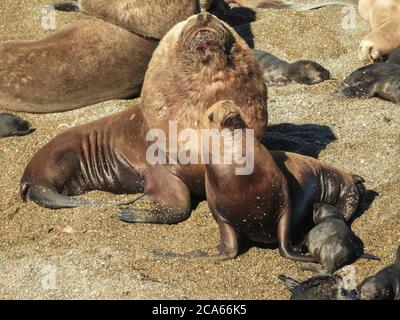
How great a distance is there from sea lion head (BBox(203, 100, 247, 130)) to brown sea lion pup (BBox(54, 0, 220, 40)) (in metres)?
2.72

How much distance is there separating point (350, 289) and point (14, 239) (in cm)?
212

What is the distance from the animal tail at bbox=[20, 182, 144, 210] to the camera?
737 cm

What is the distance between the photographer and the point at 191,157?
23.6 feet

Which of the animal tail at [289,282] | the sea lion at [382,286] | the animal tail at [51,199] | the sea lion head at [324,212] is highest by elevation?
the sea lion at [382,286]

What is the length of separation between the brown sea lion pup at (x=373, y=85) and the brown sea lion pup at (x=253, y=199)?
217cm

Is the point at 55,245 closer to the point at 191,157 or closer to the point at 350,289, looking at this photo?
the point at 191,157

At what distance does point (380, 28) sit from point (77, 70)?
2.70 metres

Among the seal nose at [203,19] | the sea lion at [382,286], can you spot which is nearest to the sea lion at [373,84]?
the seal nose at [203,19]

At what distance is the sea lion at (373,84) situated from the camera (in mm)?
8792

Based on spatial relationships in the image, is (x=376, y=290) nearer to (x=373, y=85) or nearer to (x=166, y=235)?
(x=166, y=235)

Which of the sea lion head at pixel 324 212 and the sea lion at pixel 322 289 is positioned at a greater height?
the sea lion at pixel 322 289

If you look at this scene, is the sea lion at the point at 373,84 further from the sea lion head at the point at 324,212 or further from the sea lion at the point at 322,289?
the sea lion at the point at 322,289
